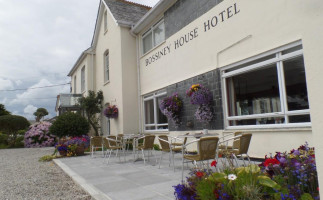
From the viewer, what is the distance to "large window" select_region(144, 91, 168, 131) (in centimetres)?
1032

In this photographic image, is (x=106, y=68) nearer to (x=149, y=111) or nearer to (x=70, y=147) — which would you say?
A: (x=149, y=111)

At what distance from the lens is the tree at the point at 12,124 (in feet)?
53.8

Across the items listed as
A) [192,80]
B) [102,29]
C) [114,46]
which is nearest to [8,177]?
[192,80]

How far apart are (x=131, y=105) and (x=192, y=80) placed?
4361mm

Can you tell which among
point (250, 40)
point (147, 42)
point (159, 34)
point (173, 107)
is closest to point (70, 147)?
point (173, 107)

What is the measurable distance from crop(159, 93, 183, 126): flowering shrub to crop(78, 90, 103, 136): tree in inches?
249

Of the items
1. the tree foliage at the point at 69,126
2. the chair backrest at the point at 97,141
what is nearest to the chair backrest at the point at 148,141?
the chair backrest at the point at 97,141

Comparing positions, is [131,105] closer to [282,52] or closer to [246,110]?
[246,110]

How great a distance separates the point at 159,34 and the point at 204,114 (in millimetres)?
4775

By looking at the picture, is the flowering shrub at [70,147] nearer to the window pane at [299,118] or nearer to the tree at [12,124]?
the window pane at [299,118]

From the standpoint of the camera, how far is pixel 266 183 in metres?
2.36

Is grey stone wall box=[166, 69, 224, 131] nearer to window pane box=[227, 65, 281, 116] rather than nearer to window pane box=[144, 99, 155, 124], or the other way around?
window pane box=[227, 65, 281, 116]

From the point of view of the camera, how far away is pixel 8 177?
6199 millimetres

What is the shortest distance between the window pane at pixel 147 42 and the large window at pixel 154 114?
2.15 m
